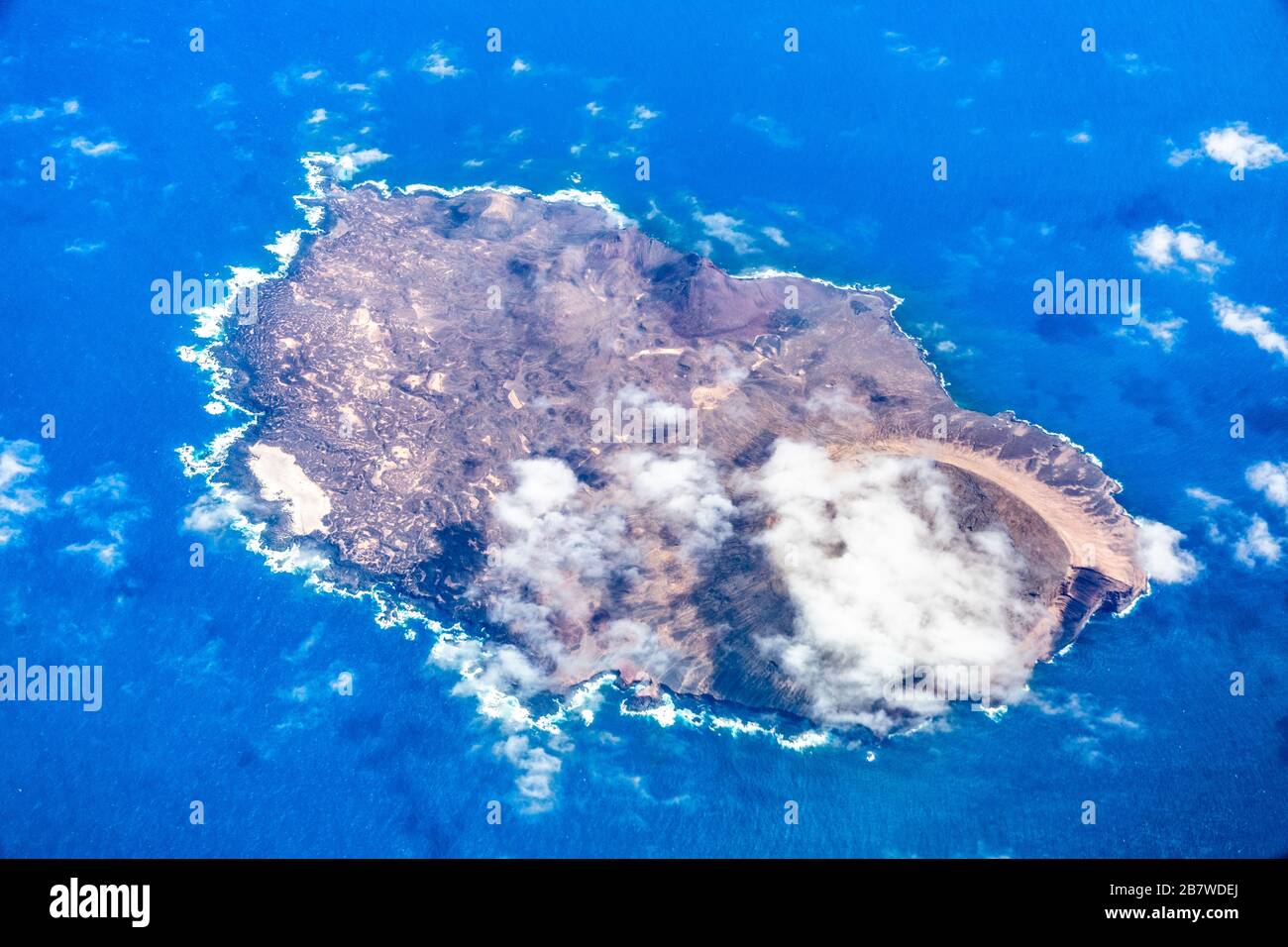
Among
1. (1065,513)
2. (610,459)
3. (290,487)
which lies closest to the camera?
(1065,513)

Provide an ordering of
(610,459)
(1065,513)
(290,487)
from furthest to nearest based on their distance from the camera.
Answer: (610,459), (290,487), (1065,513)

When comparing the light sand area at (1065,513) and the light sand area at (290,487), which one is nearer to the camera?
the light sand area at (1065,513)

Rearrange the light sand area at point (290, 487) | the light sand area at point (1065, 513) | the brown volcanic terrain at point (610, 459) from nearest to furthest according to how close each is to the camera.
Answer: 1. the brown volcanic terrain at point (610, 459)
2. the light sand area at point (1065, 513)
3. the light sand area at point (290, 487)

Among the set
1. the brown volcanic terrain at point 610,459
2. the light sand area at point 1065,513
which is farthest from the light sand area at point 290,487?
the light sand area at point 1065,513

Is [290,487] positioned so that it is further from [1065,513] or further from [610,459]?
[1065,513]

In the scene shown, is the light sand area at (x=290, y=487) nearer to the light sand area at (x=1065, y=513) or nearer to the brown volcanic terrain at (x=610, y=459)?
the brown volcanic terrain at (x=610, y=459)

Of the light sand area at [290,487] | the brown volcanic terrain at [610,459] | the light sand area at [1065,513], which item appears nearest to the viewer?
the brown volcanic terrain at [610,459]

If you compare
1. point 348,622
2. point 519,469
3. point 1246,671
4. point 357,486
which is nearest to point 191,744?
point 348,622

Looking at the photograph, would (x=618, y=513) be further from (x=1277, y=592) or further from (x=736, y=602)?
(x=1277, y=592)

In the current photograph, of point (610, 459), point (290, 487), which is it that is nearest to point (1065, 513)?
point (610, 459)
